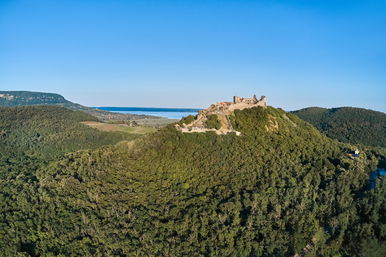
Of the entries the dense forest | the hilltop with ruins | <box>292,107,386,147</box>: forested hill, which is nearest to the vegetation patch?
the hilltop with ruins

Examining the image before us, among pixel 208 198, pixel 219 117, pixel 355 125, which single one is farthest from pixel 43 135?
pixel 355 125

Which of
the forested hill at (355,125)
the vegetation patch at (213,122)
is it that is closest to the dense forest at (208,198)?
the vegetation patch at (213,122)

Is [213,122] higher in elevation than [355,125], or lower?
lower

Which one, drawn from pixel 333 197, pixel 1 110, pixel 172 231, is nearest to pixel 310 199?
pixel 333 197

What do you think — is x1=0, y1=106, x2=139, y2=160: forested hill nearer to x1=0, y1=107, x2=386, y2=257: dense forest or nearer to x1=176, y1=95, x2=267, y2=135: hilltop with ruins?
x1=0, y1=107, x2=386, y2=257: dense forest

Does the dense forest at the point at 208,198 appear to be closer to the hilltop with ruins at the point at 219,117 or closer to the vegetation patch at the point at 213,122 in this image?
the hilltop with ruins at the point at 219,117

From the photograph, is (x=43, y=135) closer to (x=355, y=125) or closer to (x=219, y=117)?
(x=219, y=117)
